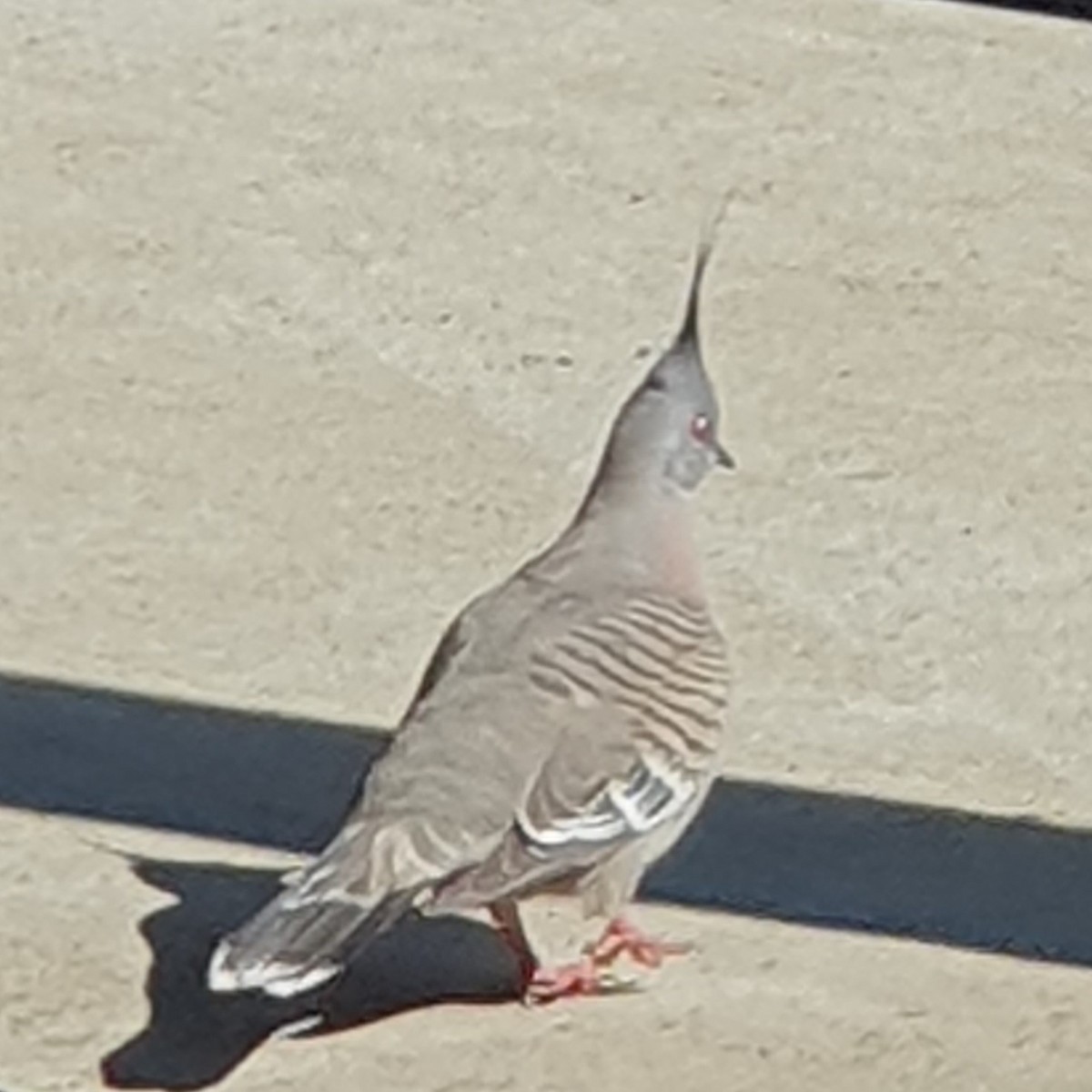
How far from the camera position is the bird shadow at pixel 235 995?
15.8 feet

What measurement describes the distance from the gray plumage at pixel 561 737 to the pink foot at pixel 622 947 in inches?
3.5

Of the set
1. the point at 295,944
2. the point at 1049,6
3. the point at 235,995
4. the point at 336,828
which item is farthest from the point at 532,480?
the point at 295,944

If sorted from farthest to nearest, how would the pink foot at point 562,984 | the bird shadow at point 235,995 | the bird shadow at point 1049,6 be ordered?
the bird shadow at point 1049,6, the pink foot at point 562,984, the bird shadow at point 235,995

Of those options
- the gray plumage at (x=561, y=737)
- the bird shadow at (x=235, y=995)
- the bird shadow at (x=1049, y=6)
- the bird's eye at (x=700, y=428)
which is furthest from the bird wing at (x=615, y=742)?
the bird shadow at (x=1049, y=6)

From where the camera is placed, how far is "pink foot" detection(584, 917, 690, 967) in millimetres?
5102

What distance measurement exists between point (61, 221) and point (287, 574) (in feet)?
4.81

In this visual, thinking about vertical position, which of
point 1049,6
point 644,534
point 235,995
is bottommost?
point 235,995

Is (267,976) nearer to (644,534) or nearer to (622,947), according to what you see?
(622,947)

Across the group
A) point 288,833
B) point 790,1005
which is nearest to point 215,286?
point 288,833

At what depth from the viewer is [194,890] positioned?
206 inches

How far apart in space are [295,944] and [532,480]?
229 centimetres

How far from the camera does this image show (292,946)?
445 centimetres

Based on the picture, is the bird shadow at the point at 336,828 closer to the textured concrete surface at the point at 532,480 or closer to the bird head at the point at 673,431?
the textured concrete surface at the point at 532,480

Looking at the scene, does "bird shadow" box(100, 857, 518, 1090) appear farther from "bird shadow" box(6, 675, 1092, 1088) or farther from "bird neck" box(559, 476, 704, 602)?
"bird neck" box(559, 476, 704, 602)
